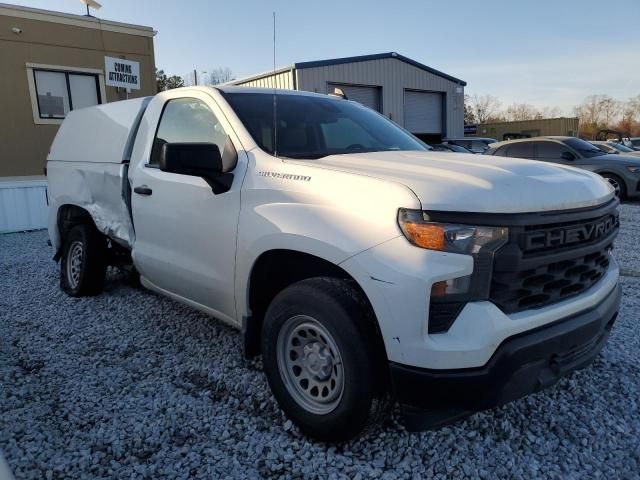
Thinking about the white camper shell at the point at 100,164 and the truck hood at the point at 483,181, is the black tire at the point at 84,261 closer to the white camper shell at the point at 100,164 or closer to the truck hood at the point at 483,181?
the white camper shell at the point at 100,164

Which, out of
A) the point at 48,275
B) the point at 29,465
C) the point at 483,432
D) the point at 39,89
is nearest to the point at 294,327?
the point at 483,432

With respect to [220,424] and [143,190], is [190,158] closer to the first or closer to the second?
[143,190]

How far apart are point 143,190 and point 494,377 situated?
9.05 feet

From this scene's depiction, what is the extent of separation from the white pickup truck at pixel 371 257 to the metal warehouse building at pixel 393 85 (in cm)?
1691

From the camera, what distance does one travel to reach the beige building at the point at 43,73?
12.3 metres

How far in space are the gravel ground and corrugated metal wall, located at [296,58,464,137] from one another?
59.1ft

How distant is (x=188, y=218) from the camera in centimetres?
329

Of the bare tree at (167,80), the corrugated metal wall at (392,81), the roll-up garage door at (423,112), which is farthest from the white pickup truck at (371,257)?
the bare tree at (167,80)

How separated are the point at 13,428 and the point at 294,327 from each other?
1697mm

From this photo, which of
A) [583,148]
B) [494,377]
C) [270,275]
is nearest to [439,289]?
[494,377]

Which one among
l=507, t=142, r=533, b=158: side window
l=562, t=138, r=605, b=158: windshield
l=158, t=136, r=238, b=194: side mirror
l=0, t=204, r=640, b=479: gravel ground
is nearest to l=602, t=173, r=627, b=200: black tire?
l=562, t=138, r=605, b=158: windshield

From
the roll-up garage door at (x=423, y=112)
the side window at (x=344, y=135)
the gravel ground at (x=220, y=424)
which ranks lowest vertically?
the gravel ground at (x=220, y=424)

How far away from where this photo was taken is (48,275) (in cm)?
640

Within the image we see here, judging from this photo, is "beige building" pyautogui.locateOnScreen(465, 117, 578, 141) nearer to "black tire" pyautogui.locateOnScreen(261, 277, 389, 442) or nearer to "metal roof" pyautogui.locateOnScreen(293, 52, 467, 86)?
"metal roof" pyautogui.locateOnScreen(293, 52, 467, 86)
